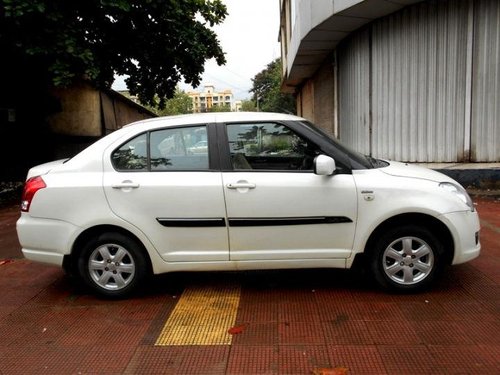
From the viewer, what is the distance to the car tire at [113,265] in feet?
13.7

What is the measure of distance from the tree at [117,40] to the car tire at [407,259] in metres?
8.40

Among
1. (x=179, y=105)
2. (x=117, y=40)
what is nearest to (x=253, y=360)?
(x=117, y=40)

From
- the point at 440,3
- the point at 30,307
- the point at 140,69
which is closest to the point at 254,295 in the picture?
the point at 30,307

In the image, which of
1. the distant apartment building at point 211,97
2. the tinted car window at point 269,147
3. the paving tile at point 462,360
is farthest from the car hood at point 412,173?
the distant apartment building at point 211,97

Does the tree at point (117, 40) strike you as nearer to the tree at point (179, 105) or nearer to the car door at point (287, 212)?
the car door at point (287, 212)

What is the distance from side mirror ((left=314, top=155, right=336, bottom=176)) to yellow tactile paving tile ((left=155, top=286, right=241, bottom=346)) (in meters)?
1.34

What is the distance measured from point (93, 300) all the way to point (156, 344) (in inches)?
45.2

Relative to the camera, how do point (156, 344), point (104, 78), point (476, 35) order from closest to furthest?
point (156, 344), point (476, 35), point (104, 78)

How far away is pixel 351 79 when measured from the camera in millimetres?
12281

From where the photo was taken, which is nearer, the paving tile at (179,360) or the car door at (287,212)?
the paving tile at (179,360)

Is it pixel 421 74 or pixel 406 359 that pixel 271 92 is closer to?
pixel 421 74

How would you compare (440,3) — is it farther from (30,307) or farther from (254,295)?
(30,307)

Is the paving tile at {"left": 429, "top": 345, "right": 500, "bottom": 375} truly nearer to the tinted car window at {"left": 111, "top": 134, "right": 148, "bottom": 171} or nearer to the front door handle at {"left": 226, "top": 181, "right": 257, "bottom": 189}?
the front door handle at {"left": 226, "top": 181, "right": 257, "bottom": 189}

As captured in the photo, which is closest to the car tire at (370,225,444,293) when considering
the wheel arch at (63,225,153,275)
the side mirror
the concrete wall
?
the side mirror
